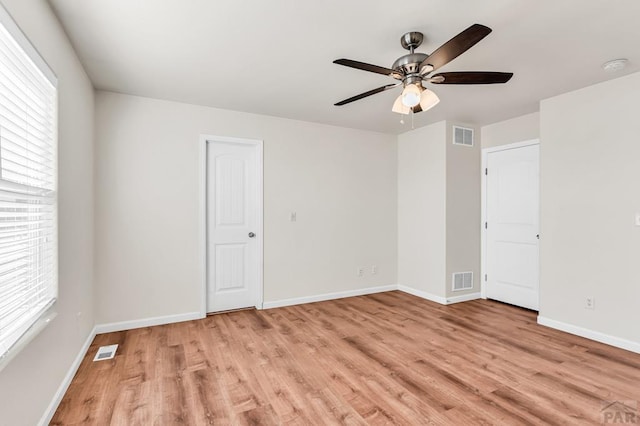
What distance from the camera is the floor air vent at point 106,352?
9.23 ft

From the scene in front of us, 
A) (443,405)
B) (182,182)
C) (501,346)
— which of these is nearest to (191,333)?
(182,182)

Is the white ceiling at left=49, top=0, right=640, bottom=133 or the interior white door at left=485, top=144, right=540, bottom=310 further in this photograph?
the interior white door at left=485, top=144, right=540, bottom=310

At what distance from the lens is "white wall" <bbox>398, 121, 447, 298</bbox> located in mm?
4477

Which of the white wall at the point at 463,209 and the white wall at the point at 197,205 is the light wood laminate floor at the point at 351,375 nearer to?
the white wall at the point at 197,205

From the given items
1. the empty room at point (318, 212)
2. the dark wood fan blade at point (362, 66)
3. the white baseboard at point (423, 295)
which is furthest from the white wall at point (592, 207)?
the dark wood fan blade at point (362, 66)

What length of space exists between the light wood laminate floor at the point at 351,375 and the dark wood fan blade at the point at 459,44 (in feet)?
7.26

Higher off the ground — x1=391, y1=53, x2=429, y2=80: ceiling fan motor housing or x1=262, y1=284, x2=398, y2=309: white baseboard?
x1=391, y1=53, x2=429, y2=80: ceiling fan motor housing

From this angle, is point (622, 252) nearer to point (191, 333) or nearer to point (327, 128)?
point (327, 128)

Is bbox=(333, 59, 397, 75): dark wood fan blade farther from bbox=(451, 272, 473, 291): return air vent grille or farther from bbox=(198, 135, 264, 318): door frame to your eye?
bbox=(451, 272, 473, 291): return air vent grille

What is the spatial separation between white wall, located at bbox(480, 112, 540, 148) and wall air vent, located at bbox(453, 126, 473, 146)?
234 mm

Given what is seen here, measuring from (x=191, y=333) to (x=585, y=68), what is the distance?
4.49 meters

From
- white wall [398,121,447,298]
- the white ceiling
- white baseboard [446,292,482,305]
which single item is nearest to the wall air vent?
white wall [398,121,447,298]

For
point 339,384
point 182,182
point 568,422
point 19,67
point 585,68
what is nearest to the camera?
point 19,67

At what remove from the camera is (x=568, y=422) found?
194cm
